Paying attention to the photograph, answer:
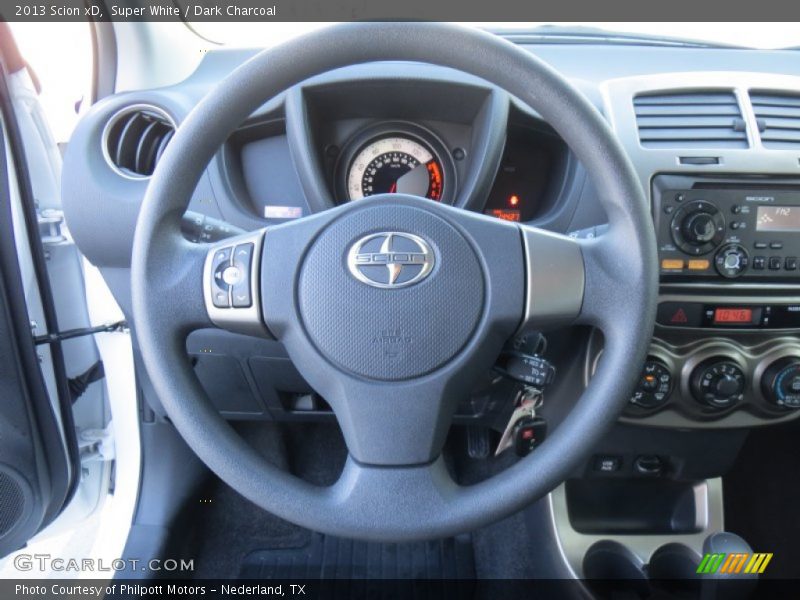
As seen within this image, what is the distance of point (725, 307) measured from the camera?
1.15 metres

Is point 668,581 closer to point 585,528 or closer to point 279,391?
point 585,528

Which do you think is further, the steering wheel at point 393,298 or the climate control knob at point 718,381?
the climate control knob at point 718,381

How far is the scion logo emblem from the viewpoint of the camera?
833mm

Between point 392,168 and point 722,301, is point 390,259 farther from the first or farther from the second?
point 722,301

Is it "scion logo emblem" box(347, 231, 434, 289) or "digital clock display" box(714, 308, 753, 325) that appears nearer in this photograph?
"scion logo emblem" box(347, 231, 434, 289)

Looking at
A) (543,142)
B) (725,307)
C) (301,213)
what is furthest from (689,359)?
(301,213)

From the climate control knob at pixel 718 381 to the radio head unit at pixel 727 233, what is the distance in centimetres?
17

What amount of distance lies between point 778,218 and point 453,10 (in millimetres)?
714

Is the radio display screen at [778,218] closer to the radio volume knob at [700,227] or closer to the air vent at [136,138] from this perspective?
the radio volume knob at [700,227]

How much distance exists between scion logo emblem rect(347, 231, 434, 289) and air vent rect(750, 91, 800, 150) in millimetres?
734

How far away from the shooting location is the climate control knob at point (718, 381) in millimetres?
1157

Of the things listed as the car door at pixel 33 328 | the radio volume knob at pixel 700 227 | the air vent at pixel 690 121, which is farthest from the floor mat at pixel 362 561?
the air vent at pixel 690 121

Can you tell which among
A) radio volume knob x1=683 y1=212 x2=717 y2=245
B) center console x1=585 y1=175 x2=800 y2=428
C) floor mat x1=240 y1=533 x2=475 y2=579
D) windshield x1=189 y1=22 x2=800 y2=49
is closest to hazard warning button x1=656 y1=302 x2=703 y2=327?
center console x1=585 y1=175 x2=800 y2=428

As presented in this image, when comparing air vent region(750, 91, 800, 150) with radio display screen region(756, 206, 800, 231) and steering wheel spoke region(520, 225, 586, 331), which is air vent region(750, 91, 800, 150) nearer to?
radio display screen region(756, 206, 800, 231)
